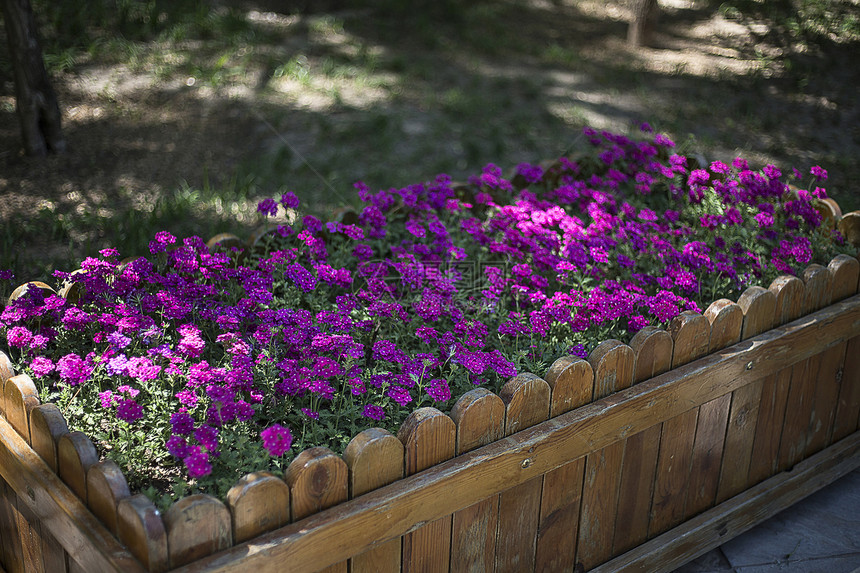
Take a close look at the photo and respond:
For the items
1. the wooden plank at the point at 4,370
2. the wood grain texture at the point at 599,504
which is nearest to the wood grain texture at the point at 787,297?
the wood grain texture at the point at 599,504

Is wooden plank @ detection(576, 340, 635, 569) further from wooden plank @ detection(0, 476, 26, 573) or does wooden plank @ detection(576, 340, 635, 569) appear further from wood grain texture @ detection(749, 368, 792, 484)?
wooden plank @ detection(0, 476, 26, 573)

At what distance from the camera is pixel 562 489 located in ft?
7.90

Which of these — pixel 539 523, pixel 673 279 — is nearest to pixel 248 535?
pixel 539 523

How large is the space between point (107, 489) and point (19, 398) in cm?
53

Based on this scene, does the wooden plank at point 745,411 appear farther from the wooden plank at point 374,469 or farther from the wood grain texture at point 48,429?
the wood grain texture at point 48,429

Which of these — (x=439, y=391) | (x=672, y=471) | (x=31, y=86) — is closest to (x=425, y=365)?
(x=439, y=391)

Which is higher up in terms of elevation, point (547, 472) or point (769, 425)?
point (547, 472)

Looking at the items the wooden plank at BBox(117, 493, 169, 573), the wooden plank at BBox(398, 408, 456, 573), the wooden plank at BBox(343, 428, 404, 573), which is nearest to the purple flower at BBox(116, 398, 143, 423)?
the wooden plank at BBox(117, 493, 169, 573)

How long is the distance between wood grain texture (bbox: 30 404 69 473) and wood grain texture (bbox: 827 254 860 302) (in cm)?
271

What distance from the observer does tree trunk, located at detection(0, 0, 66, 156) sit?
5.08m

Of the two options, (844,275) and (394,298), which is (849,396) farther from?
(394,298)

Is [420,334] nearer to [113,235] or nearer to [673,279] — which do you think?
[673,279]

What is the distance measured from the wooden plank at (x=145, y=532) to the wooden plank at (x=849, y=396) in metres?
2.70

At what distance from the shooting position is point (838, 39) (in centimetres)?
884
